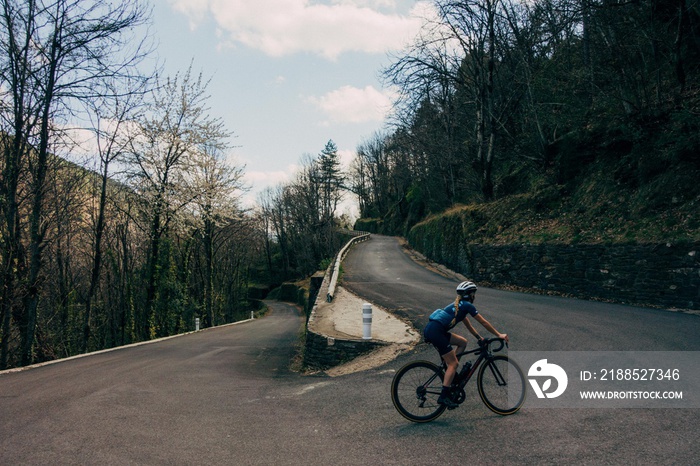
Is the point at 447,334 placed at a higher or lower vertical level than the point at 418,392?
higher

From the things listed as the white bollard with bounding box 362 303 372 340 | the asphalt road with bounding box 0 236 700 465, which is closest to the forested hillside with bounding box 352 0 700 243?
the asphalt road with bounding box 0 236 700 465

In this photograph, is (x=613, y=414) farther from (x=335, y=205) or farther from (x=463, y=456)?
(x=335, y=205)

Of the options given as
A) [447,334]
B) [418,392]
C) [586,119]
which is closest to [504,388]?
[447,334]

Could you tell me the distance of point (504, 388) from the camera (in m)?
5.10

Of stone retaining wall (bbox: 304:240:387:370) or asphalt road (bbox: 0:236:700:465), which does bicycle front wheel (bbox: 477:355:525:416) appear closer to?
asphalt road (bbox: 0:236:700:465)

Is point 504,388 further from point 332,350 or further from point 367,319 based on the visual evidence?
point 332,350

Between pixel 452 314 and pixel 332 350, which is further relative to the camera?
pixel 332 350

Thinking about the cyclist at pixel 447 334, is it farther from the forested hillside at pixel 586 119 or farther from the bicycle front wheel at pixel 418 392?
the forested hillside at pixel 586 119

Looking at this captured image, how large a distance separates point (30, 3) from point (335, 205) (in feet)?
205

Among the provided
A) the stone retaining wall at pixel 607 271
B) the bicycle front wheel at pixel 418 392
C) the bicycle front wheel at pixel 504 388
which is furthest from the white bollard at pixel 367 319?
the stone retaining wall at pixel 607 271

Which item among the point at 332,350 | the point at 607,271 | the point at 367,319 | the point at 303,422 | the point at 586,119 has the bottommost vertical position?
the point at 332,350

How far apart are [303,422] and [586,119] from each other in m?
20.2

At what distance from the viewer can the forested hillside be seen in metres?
13.5

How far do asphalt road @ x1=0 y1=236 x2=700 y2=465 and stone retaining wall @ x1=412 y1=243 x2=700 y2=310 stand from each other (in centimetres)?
198
